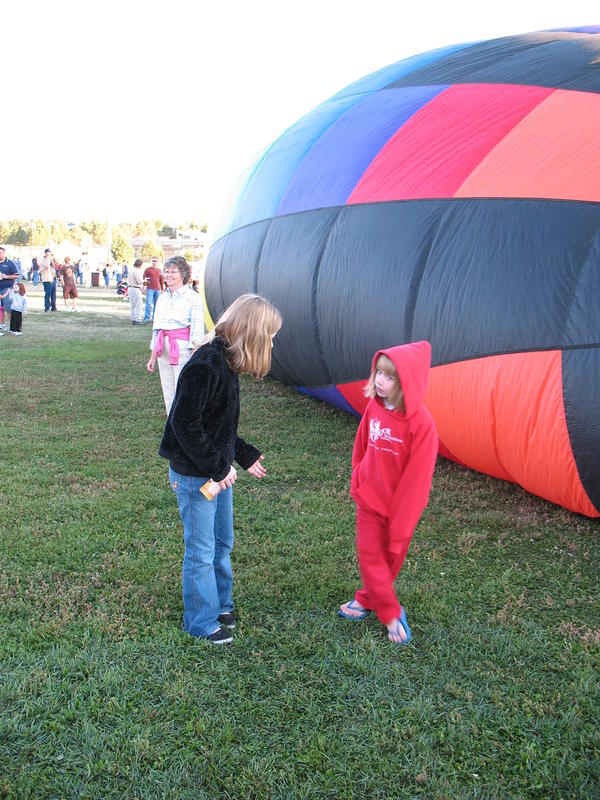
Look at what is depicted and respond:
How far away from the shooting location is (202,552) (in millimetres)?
3002

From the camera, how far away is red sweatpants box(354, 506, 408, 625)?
3115mm

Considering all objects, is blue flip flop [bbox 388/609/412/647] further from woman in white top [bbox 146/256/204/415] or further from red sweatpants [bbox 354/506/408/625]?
woman in white top [bbox 146/256/204/415]

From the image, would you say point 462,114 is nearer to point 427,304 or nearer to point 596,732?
point 427,304

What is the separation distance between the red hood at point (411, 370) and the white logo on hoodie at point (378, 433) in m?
0.14

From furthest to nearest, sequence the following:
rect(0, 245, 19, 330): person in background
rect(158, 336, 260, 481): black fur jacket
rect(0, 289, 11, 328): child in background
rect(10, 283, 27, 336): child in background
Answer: rect(0, 245, 19, 330): person in background
rect(0, 289, 11, 328): child in background
rect(10, 283, 27, 336): child in background
rect(158, 336, 260, 481): black fur jacket

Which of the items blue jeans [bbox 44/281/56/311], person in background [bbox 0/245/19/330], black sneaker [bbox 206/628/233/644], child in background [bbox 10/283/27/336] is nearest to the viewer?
black sneaker [bbox 206/628/233/644]

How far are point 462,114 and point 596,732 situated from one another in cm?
419

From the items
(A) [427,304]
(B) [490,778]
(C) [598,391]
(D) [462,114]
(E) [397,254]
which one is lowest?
(B) [490,778]

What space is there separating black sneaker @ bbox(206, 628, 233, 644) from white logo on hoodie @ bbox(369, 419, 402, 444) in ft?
3.63

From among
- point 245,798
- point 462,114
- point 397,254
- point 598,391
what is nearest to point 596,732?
point 245,798

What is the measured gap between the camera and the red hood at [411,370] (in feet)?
9.66

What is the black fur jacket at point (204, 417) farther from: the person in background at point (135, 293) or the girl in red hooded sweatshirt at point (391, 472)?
the person in background at point (135, 293)

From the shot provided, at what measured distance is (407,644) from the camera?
10.1 feet

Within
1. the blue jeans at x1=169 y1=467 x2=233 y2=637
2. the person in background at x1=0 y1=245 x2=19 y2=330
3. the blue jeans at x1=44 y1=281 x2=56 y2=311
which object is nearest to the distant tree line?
A: the blue jeans at x1=44 y1=281 x2=56 y2=311
